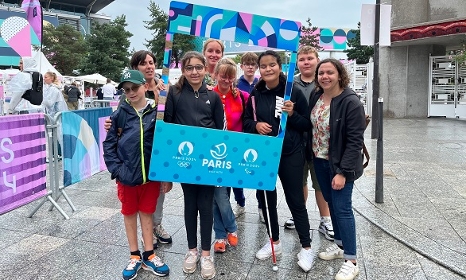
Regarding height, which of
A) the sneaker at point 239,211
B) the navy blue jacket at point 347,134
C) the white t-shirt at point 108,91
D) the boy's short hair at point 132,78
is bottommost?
the sneaker at point 239,211

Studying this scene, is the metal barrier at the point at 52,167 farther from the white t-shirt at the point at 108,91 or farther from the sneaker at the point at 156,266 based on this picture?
the white t-shirt at the point at 108,91

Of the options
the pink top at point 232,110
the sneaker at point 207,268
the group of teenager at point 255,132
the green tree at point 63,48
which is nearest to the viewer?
the group of teenager at point 255,132

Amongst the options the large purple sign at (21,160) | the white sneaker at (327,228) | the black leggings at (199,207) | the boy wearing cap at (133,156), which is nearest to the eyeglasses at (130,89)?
the boy wearing cap at (133,156)

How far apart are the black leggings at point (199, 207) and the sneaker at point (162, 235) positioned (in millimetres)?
630

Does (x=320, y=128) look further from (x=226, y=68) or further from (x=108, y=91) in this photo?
(x=108, y=91)

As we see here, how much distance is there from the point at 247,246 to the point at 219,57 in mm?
1957

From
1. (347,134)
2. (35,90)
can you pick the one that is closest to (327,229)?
(347,134)

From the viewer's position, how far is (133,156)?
2.93 metres

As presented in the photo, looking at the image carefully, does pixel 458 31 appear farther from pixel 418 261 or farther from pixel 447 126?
pixel 418 261

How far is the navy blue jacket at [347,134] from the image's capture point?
2.80 m

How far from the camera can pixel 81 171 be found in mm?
5098

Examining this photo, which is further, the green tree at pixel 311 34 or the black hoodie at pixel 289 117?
the green tree at pixel 311 34

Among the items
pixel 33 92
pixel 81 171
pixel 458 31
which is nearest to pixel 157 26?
pixel 458 31

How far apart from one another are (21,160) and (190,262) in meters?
2.36
